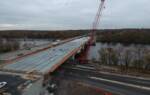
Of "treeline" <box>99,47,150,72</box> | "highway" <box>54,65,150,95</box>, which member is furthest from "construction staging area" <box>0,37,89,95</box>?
"treeline" <box>99,47,150,72</box>

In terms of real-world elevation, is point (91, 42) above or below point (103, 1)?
below

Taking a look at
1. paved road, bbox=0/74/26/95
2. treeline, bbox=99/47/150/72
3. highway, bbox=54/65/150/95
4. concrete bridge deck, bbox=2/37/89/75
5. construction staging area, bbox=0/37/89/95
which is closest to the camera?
paved road, bbox=0/74/26/95

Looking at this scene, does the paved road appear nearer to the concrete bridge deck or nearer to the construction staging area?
the construction staging area

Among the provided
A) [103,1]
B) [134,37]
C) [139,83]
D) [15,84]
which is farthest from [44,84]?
[134,37]

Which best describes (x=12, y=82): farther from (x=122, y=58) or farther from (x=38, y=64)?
(x=122, y=58)

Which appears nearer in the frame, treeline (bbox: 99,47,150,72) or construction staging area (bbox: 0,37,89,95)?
construction staging area (bbox: 0,37,89,95)

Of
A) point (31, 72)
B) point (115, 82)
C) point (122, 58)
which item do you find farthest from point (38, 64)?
point (122, 58)

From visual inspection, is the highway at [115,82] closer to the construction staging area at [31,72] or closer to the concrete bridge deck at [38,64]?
the concrete bridge deck at [38,64]

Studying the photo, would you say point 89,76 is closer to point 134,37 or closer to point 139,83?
point 139,83
